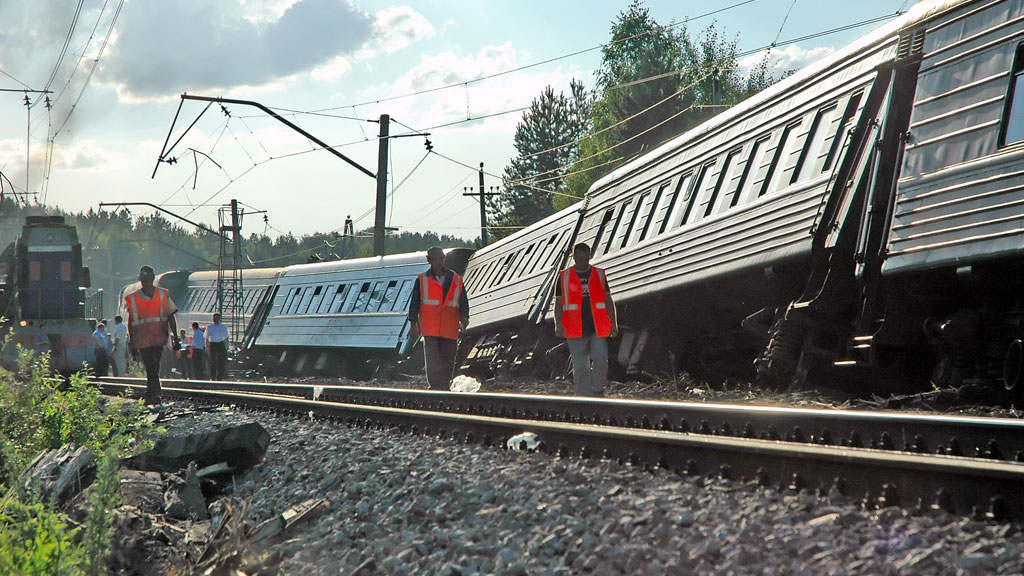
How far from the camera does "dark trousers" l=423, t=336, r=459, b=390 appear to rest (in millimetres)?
10867

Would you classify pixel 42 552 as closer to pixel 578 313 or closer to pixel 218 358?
pixel 578 313

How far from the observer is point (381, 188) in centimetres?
2545

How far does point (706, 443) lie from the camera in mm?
4629

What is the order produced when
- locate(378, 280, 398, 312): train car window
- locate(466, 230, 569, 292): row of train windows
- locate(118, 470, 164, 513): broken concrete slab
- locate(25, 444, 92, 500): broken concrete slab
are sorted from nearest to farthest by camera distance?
locate(118, 470, 164, 513): broken concrete slab
locate(25, 444, 92, 500): broken concrete slab
locate(466, 230, 569, 292): row of train windows
locate(378, 280, 398, 312): train car window

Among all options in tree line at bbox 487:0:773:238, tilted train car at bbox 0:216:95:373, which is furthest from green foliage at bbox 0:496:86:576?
tree line at bbox 487:0:773:238

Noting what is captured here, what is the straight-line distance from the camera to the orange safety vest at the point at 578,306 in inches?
362

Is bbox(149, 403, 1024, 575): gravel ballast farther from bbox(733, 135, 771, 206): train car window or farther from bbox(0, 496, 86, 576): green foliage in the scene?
bbox(733, 135, 771, 206): train car window

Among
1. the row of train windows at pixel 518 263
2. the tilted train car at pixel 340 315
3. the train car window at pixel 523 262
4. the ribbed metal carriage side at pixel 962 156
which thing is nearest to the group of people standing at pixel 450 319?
the ribbed metal carriage side at pixel 962 156

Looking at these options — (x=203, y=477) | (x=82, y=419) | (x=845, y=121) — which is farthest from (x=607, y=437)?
(x=82, y=419)

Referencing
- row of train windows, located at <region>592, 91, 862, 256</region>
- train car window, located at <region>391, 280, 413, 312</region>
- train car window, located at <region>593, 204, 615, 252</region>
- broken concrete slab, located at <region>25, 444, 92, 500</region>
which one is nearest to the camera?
broken concrete slab, located at <region>25, 444, 92, 500</region>

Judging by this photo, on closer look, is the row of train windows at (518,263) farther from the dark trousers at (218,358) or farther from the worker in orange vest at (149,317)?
the worker in orange vest at (149,317)

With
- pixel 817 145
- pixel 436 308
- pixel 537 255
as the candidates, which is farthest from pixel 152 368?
pixel 817 145

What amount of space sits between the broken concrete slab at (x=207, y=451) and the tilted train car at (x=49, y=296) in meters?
16.6

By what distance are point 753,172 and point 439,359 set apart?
3873 millimetres
